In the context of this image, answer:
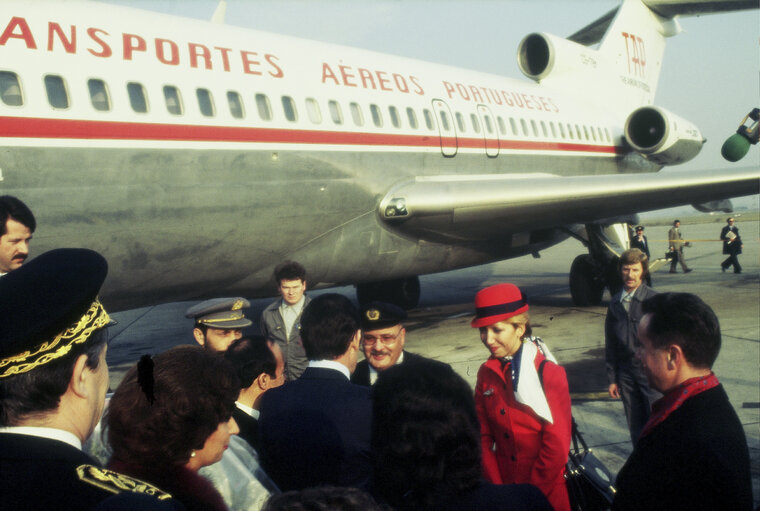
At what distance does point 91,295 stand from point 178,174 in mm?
4986

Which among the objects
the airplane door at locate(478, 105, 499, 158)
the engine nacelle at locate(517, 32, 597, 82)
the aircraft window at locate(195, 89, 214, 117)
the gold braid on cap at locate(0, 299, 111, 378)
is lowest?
the gold braid on cap at locate(0, 299, 111, 378)

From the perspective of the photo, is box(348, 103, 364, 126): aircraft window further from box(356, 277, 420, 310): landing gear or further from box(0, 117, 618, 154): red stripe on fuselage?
box(356, 277, 420, 310): landing gear

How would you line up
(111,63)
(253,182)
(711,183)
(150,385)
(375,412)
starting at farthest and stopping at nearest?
(711,183), (253,182), (111,63), (375,412), (150,385)

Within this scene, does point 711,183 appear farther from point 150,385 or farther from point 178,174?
point 150,385

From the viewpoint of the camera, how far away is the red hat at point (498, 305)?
3287mm

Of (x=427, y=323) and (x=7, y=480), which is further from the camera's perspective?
(x=427, y=323)

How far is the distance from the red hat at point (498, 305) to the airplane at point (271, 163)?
158 inches

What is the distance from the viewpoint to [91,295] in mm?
1629

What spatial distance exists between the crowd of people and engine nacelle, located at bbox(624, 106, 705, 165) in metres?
11.7

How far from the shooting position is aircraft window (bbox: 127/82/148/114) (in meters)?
6.15

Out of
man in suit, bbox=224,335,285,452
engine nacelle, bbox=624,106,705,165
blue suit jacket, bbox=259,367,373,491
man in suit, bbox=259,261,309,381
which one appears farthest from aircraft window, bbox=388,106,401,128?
engine nacelle, bbox=624,106,705,165

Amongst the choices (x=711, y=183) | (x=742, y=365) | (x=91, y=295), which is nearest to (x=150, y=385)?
(x=91, y=295)

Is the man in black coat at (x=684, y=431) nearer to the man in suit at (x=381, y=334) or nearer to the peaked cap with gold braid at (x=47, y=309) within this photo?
the man in suit at (x=381, y=334)

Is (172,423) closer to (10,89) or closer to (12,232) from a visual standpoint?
(12,232)
